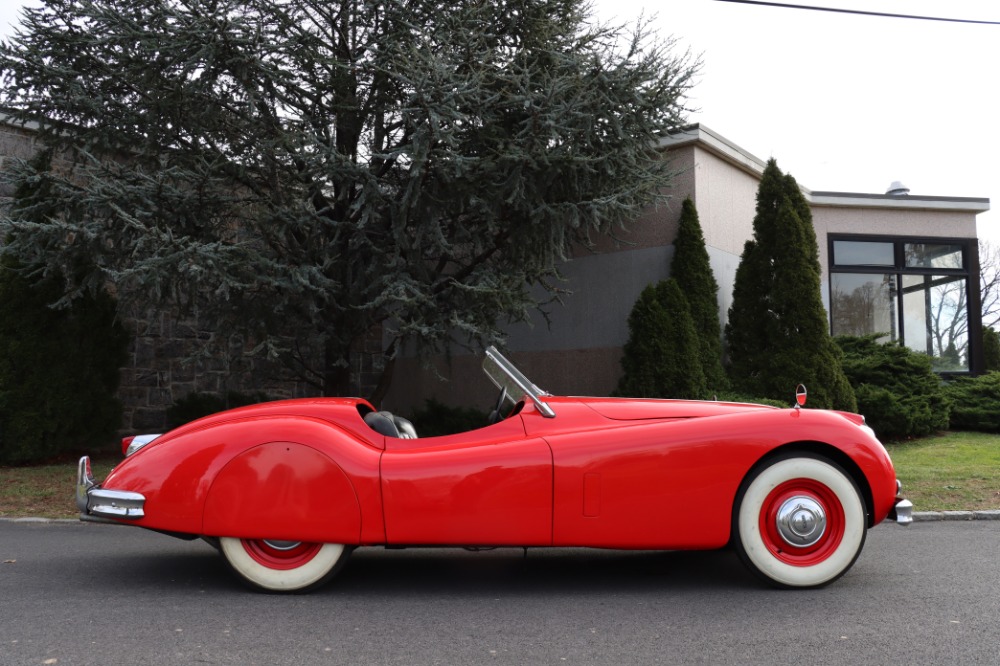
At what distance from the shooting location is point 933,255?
1427cm

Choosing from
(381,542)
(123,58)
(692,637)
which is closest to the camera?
(692,637)

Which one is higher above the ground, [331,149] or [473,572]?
[331,149]

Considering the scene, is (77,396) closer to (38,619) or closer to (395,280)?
(395,280)

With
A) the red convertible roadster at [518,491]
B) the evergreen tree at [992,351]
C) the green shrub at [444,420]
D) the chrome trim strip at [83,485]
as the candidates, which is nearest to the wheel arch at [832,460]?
the red convertible roadster at [518,491]

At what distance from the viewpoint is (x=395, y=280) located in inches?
316

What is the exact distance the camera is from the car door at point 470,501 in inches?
153

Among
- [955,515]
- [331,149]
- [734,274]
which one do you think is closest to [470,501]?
[955,515]

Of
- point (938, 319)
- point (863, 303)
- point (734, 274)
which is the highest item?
point (734, 274)

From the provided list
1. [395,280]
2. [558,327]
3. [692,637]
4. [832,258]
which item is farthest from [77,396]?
[832,258]

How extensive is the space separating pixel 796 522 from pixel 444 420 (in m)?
7.46

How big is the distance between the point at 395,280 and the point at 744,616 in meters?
5.24

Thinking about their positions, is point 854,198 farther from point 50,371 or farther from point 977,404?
point 50,371

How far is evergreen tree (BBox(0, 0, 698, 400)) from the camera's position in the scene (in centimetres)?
764

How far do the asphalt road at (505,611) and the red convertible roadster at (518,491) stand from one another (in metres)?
0.28
